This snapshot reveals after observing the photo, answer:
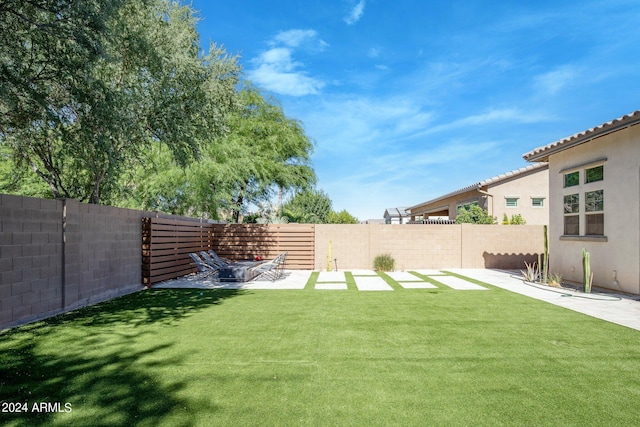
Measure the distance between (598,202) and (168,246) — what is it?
1230 cm

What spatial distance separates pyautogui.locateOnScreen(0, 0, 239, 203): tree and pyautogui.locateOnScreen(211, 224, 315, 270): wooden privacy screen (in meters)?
5.29

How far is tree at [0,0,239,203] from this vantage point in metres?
6.42

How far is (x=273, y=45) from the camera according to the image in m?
16.2

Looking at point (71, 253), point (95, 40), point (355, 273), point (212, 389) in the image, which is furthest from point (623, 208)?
point (71, 253)

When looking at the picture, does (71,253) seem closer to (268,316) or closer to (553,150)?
(268,316)

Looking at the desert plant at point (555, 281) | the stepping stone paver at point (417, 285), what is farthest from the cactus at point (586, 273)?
the stepping stone paver at point (417, 285)

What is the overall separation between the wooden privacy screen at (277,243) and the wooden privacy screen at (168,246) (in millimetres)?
1518

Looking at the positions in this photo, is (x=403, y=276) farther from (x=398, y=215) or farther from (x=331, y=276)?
(x=398, y=215)

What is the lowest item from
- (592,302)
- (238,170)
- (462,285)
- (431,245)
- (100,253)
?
(462,285)

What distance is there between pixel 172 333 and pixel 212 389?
230 cm

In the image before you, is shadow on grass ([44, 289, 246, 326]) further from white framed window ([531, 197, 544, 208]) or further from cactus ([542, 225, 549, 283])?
white framed window ([531, 197, 544, 208])

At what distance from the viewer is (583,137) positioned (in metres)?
8.85

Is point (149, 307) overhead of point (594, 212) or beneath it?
beneath

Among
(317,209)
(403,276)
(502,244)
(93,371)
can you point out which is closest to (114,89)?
(93,371)
